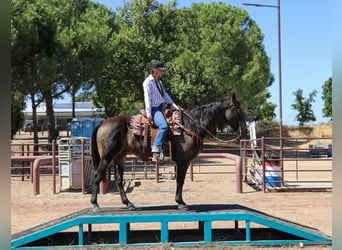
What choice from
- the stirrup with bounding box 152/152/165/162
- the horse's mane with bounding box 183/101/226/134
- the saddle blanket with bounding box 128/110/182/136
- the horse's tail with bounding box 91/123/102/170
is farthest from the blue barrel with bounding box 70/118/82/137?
the stirrup with bounding box 152/152/165/162

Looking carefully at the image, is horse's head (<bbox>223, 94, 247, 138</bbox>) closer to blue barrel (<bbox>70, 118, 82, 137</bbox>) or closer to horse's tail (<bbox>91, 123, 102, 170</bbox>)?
horse's tail (<bbox>91, 123, 102, 170</bbox>)

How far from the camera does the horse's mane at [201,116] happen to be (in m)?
6.17

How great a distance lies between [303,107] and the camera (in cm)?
5550

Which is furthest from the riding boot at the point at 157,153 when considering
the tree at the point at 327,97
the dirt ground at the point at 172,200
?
the tree at the point at 327,97

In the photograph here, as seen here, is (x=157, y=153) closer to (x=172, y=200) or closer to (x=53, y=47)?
(x=172, y=200)

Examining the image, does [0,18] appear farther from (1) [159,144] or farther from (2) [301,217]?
(2) [301,217]

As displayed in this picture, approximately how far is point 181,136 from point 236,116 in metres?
0.99

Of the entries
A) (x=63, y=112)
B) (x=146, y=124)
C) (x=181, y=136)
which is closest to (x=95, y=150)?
(x=146, y=124)

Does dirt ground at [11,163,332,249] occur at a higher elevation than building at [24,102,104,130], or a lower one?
lower

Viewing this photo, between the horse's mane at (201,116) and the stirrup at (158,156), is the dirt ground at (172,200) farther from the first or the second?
the stirrup at (158,156)

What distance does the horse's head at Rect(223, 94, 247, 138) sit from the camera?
6074mm

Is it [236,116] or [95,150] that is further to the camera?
[95,150]

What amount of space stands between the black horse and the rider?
312 mm

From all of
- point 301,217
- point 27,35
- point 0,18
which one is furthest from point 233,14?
point 0,18
